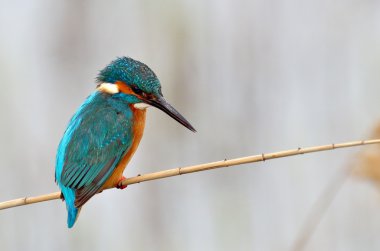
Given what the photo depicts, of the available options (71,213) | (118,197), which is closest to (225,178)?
(118,197)

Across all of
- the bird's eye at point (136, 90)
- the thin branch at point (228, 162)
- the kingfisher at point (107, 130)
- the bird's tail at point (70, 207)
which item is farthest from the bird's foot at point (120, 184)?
the thin branch at point (228, 162)

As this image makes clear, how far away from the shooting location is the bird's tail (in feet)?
9.19

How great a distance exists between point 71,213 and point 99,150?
0.37 meters

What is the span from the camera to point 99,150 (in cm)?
310

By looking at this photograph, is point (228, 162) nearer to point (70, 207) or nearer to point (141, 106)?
point (70, 207)

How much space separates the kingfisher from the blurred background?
17.9 inches

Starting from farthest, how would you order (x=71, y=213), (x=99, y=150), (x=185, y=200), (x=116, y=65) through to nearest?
(x=185, y=200) → (x=116, y=65) → (x=99, y=150) → (x=71, y=213)

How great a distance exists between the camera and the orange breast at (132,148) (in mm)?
3131

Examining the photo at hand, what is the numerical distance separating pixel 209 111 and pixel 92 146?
0.89m

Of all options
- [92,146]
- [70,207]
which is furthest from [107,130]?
[70,207]

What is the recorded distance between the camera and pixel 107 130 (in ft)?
A: 10.4

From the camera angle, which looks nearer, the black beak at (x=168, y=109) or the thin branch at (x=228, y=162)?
the thin branch at (x=228, y=162)

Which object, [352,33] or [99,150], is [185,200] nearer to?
[99,150]

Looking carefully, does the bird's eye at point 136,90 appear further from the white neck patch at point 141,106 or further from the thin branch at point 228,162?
the thin branch at point 228,162
